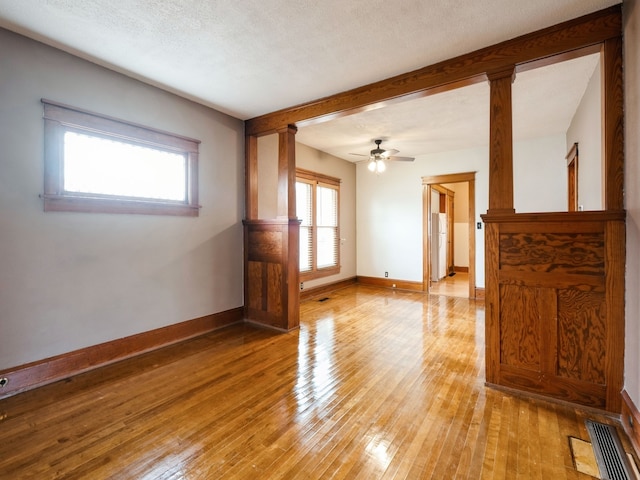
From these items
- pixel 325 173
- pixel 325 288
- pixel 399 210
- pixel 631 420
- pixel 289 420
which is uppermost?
pixel 325 173

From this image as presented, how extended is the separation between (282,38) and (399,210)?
4.83 metres

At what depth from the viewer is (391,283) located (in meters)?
6.87

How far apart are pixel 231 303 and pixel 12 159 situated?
267 cm

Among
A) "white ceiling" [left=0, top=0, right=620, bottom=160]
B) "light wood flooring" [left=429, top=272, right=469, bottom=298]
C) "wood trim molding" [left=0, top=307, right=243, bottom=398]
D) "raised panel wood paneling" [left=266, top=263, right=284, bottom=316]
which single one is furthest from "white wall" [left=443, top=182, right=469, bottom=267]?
"wood trim molding" [left=0, top=307, right=243, bottom=398]

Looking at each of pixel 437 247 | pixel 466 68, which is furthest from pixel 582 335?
pixel 437 247

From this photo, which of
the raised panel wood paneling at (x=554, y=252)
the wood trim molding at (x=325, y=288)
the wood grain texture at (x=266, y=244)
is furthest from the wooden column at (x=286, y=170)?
the raised panel wood paneling at (x=554, y=252)

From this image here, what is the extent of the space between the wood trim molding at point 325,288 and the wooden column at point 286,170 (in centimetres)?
221

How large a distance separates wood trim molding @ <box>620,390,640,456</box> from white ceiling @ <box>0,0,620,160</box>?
2.67 m

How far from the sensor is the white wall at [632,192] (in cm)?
190

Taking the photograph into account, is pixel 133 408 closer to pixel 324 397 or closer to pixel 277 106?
pixel 324 397

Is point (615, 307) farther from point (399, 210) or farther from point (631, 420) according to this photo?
point (399, 210)

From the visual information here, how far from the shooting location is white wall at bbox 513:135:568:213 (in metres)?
5.15

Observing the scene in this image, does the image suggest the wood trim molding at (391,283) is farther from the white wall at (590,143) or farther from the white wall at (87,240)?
the white wall at (87,240)

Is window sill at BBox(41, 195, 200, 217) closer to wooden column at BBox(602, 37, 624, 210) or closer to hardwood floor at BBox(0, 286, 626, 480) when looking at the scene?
hardwood floor at BBox(0, 286, 626, 480)
